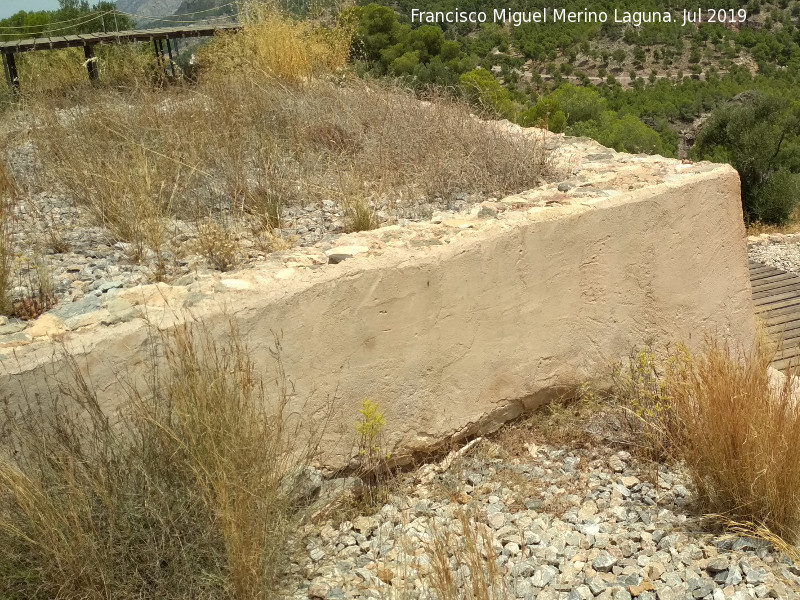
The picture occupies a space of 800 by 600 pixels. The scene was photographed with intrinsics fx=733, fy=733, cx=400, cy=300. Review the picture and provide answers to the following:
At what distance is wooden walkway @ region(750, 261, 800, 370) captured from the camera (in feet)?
18.4

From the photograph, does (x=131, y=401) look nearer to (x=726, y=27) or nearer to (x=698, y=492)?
(x=698, y=492)

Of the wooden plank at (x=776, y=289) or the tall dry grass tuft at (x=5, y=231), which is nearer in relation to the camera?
the tall dry grass tuft at (x=5, y=231)

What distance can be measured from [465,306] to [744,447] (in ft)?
3.61

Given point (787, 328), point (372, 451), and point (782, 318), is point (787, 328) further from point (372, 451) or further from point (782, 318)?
point (372, 451)

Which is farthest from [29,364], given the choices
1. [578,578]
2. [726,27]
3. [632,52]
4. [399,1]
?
[726,27]

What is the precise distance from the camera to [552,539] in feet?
8.07

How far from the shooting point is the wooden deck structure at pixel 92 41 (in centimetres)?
743

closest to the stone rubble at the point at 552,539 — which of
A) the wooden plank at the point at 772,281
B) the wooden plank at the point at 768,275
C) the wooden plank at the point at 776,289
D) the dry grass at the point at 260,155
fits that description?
the dry grass at the point at 260,155

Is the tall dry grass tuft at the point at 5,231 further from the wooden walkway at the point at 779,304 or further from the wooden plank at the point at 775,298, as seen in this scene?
the wooden plank at the point at 775,298

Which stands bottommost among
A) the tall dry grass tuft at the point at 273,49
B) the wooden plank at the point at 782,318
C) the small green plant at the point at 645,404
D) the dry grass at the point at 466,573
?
the wooden plank at the point at 782,318

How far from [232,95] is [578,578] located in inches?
156

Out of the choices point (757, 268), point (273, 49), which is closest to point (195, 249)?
point (273, 49)

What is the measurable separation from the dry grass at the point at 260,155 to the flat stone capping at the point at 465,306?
0.43 meters

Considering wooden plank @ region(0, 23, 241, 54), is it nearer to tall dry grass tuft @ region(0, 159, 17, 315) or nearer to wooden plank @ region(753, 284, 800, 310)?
tall dry grass tuft @ region(0, 159, 17, 315)
